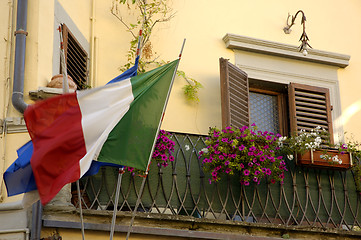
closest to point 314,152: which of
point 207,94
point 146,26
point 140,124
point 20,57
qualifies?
point 207,94

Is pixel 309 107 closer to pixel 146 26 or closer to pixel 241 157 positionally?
pixel 241 157

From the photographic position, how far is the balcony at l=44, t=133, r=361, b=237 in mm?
8852

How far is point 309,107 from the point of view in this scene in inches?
433

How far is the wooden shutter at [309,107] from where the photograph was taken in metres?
10.8

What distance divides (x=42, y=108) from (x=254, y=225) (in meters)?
3.06

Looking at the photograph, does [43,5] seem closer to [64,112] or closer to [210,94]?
[64,112]

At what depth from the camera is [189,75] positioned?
34.8 feet

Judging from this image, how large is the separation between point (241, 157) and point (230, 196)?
1.61 feet

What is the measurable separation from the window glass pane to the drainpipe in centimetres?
370

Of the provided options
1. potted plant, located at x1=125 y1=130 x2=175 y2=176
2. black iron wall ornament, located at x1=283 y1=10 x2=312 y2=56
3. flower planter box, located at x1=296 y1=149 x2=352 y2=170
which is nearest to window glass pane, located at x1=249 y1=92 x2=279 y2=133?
black iron wall ornament, located at x1=283 y1=10 x2=312 y2=56

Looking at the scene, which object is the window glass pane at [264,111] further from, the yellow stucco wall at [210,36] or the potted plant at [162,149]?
the potted plant at [162,149]

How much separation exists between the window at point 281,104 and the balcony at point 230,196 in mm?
1008

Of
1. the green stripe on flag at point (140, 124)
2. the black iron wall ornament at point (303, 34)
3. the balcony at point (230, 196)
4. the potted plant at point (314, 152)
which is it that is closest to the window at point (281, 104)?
the black iron wall ornament at point (303, 34)

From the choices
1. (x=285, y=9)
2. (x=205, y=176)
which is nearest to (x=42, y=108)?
(x=205, y=176)
